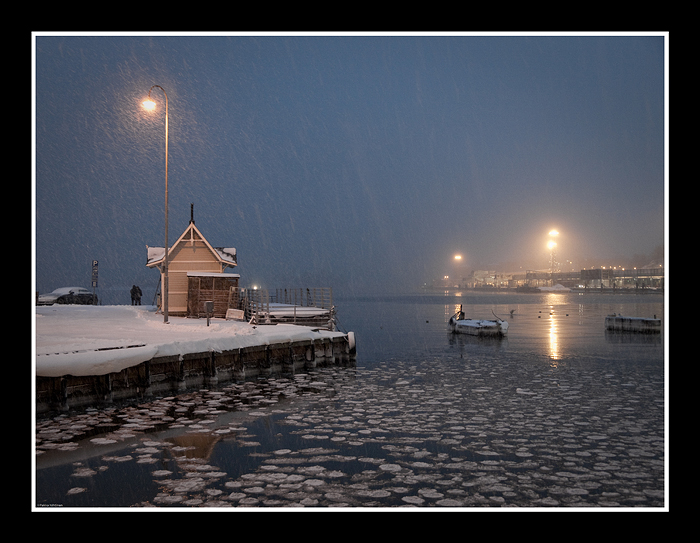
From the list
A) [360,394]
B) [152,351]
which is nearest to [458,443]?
[360,394]

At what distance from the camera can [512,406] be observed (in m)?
17.2

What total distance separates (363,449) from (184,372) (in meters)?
9.31

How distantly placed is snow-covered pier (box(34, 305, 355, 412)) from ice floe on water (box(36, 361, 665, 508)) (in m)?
0.76

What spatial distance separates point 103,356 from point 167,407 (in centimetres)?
253

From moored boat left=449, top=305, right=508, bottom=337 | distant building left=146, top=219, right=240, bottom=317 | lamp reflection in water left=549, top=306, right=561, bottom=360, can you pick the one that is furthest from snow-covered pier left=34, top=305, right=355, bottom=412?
moored boat left=449, top=305, right=508, bottom=337

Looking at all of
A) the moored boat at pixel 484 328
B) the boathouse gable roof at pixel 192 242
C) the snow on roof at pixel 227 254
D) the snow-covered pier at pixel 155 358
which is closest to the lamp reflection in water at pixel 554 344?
the moored boat at pixel 484 328

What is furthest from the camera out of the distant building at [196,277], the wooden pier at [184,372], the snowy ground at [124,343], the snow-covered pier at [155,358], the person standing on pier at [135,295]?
the person standing on pier at [135,295]

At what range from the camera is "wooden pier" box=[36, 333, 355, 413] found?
1484 cm

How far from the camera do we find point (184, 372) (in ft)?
61.5

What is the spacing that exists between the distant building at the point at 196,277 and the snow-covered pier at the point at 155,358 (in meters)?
7.72

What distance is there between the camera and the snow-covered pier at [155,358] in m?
15.1

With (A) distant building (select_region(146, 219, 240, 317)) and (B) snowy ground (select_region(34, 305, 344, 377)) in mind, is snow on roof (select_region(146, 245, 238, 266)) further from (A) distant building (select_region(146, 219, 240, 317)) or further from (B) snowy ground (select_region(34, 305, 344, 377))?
(B) snowy ground (select_region(34, 305, 344, 377))

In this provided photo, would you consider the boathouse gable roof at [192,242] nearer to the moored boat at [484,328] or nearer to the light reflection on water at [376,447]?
the light reflection on water at [376,447]

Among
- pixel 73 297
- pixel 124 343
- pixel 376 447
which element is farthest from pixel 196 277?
pixel 73 297
